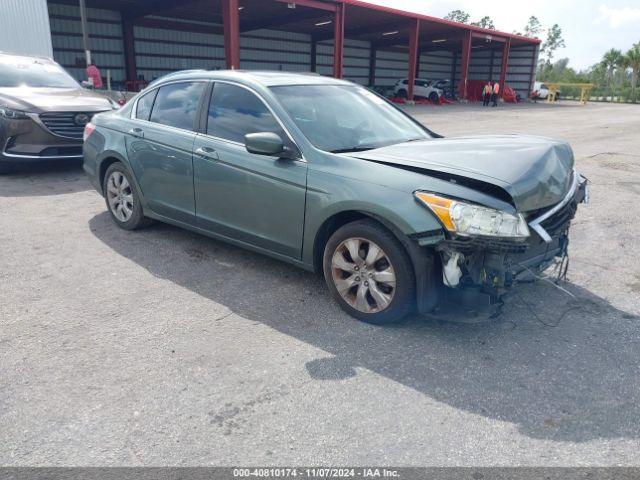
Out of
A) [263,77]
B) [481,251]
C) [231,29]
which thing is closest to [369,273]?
[481,251]

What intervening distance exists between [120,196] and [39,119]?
3.38 meters

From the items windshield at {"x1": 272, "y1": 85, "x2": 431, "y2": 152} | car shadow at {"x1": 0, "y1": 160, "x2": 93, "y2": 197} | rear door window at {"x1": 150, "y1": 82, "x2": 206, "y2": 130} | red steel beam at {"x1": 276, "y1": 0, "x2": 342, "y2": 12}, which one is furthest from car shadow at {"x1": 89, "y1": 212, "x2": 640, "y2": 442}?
red steel beam at {"x1": 276, "y1": 0, "x2": 342, "y2": 12}

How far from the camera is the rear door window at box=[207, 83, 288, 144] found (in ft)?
13.8

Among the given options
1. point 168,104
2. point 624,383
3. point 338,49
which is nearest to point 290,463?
point 624,383

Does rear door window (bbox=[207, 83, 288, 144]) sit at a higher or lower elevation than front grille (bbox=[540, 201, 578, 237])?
higher

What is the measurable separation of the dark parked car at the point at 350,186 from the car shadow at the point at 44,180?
271 cm

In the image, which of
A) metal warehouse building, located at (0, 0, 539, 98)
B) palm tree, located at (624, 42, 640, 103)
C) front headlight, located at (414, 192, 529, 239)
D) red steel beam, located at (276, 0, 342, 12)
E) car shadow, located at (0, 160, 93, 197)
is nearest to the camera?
front headlight, located at (414, 192, 529, 239)

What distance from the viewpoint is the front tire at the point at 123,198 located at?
5.40 metres

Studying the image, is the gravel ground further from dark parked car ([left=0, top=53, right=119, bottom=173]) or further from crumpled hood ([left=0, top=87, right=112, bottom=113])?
crumpled hood ([left=0, top=87, right=112, bottom=113])

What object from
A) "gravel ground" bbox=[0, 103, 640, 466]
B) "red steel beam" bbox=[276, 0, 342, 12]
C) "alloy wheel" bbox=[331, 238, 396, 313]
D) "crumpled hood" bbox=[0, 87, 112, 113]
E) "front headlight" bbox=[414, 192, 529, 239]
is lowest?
"gravel ground" bbox=[0, 103, 640, 466]

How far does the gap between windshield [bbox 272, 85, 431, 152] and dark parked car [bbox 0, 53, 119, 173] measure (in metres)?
5.16

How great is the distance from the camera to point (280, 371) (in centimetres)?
310

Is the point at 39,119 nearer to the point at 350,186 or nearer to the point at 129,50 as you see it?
the point at 350,186

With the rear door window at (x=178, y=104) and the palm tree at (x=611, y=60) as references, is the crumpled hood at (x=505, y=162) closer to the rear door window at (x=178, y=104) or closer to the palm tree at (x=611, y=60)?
the rear door window at (x=178, y=104)
